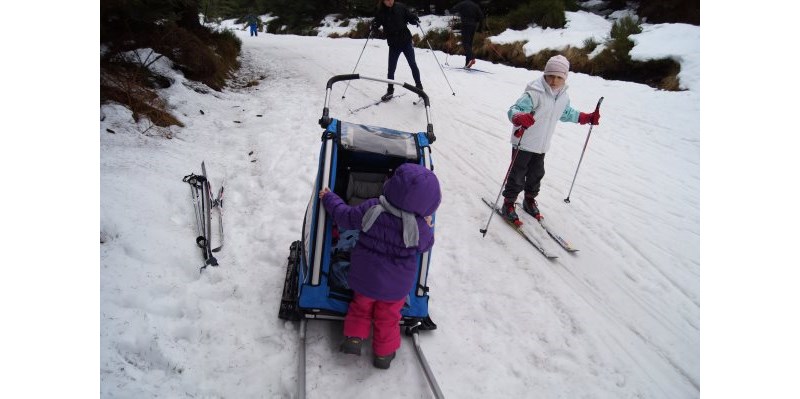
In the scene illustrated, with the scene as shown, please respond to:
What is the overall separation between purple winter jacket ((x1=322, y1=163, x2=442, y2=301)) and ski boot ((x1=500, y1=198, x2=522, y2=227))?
2.20 meters

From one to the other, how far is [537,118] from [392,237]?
2.46 meters

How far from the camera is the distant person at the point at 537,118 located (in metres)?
3.91

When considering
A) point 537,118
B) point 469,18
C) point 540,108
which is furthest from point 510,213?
point 469,18

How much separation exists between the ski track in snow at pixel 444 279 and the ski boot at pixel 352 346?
0.14m

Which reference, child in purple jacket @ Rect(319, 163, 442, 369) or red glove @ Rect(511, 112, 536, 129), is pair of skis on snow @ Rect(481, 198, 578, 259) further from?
child in purple jacket @ Rect(319, 163, 442, 369)

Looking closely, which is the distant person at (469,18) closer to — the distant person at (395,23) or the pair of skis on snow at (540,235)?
the distant person at (395,23)

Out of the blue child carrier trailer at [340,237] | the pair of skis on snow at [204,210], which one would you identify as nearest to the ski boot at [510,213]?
the blue child carrier trailer at [340,237]

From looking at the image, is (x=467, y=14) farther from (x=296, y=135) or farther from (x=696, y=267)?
(x=696, y=267)

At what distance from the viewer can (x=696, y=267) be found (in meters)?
4.10

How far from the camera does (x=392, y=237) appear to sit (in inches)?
95.0

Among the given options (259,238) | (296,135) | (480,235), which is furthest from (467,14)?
(259,238)

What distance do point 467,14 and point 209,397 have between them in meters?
12.7

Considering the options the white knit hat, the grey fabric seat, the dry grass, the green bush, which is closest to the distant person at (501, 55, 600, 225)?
the white knit hat

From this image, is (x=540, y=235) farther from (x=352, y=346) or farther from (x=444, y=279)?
(x=352, y=346)
